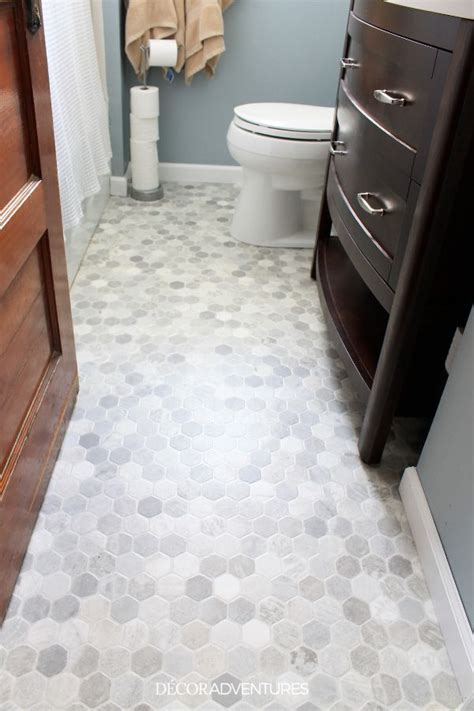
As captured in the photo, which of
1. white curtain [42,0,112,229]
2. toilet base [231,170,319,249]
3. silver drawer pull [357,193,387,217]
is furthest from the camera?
toilet base [231,170,319,249]

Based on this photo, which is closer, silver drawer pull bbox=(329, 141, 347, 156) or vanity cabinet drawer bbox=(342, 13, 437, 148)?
vanity cabinet drawer bbox=(342, 13, 437, 148)

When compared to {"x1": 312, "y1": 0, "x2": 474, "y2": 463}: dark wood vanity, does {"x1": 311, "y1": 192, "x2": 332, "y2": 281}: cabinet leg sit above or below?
below

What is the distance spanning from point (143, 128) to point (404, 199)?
1578 millimetres

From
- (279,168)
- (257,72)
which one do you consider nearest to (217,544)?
(279,168)

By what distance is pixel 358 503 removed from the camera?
1105 mm

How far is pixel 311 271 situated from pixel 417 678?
51.1 inches

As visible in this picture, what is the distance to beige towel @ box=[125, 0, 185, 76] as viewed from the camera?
2115 millimetres

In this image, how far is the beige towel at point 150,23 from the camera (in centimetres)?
212

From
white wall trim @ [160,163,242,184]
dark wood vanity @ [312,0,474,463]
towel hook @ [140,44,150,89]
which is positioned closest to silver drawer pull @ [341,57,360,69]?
dark wood vanity @ [312,0,474,463]

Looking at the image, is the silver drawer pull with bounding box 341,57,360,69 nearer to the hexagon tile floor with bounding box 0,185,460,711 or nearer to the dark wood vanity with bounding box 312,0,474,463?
the dark wood vanity with bounding box 312,0,474,463

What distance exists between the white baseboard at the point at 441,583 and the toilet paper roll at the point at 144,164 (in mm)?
1742

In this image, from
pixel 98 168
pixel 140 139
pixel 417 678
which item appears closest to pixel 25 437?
pixel 417 678

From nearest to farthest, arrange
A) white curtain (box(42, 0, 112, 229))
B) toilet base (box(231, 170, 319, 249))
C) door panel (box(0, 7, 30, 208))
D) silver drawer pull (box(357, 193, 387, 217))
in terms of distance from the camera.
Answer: door panel (box(0, 7, 30, 208)) < silver drawer pull (box(357, 193, 387, 217)) < white curtain (box(42, 0, 112, 229)) < toilet base (box(231, 170, 319, 249))

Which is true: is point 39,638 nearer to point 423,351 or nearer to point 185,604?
point 185,604
